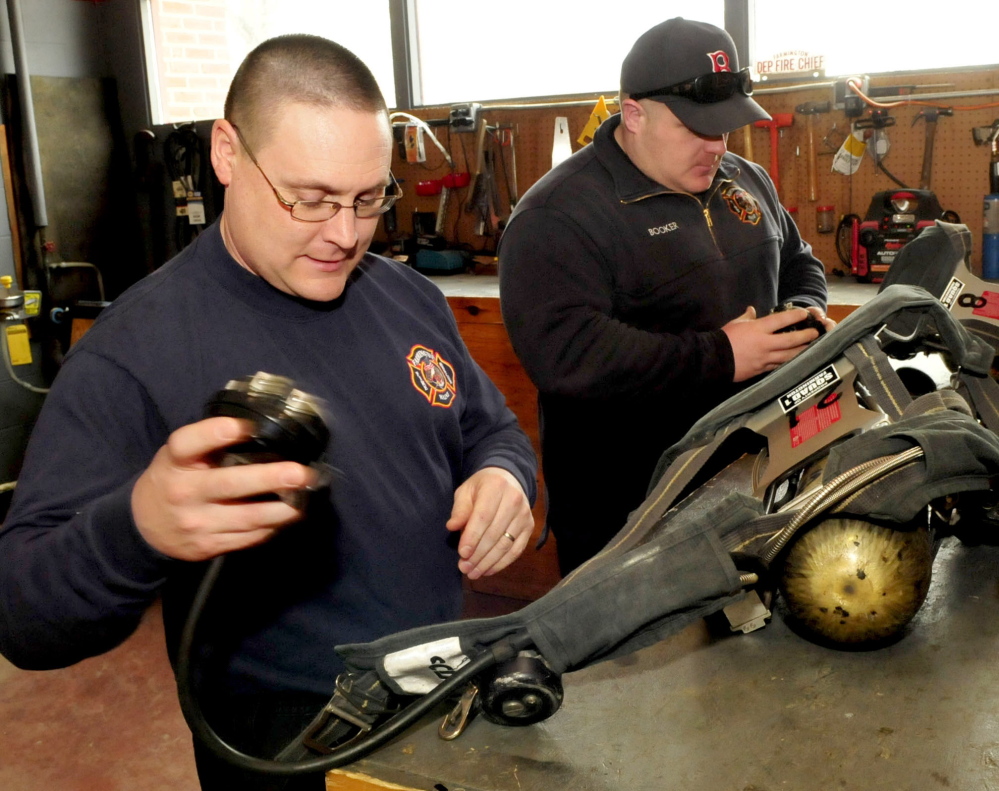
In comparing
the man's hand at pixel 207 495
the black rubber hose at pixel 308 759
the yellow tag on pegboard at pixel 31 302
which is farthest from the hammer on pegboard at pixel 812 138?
the yellow tag on pegboard at pixel 31 302

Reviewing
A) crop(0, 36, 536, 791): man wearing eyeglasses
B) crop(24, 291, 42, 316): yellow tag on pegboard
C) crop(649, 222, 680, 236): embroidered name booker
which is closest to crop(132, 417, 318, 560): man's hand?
crop(0, 36, 536, 791): man wearing eyeglasses

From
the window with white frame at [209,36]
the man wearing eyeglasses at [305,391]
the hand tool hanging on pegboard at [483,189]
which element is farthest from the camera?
the window with white frame at [209,36]

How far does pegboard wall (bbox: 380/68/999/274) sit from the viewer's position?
9.04 ft

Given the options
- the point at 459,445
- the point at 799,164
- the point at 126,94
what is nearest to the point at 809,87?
the point at 799,164

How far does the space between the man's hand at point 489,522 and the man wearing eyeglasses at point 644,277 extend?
2.06 feet

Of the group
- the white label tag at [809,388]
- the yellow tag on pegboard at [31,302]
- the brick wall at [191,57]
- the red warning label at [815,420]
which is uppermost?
the brick wall at [191,57]

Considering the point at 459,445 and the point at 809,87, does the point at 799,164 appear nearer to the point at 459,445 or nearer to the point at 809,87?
the point at 809,87

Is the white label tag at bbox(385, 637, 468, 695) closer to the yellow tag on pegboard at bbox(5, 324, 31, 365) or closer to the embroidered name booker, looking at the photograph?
the embroidered name booker

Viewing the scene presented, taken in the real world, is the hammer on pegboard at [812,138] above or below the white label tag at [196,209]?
above

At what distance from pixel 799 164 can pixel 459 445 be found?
2.20 m

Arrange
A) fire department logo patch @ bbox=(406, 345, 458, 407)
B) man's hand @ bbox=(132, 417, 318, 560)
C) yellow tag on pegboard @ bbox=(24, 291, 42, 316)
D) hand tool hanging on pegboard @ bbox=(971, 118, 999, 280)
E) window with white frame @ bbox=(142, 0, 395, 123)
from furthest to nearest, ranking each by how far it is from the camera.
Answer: window with white frame @ bbox=(142, 0, 395, 123), yellow tag on pegboard @ bbox=(24, 291, 42, 316), hand tool hanging on pegboard @ bbox=(971, 118, 999, 280), fire department logo patch @ bbox=(406, 345, 458, 407), man's hand @ bbox=(132, 417, 318, 560)

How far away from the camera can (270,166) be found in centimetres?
100

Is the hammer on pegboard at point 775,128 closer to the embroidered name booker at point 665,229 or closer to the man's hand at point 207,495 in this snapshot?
the embroidered name booker at point 665,229

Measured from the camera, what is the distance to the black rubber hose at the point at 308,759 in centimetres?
72
